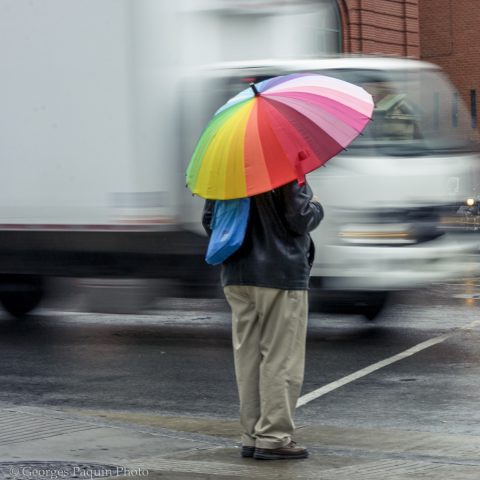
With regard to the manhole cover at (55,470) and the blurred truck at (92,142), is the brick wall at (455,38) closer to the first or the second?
the blurred truck at (92,142)

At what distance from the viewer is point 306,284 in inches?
278

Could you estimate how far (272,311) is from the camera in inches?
273

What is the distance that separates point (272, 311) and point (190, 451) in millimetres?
921

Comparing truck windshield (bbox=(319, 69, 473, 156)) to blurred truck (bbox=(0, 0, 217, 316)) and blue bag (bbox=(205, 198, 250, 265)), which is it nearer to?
blurred truck (bbox=(0, 0, 217, 316))

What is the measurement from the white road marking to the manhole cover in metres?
2.61

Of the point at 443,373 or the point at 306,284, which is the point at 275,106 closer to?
the point at 306,284

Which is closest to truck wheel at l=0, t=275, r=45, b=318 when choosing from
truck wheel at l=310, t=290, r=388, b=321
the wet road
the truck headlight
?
the wet road

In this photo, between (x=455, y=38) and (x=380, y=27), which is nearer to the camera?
(x=380, y=27)

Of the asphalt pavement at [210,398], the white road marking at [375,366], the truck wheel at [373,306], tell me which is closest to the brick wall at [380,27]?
the asphalt pavement at [210,398]

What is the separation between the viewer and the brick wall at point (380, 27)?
29766 mm

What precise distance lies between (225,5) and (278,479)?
282 inches

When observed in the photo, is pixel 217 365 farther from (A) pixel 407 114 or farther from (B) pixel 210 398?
(A) pixel 407 114

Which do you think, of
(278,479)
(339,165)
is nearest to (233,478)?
(278,479)

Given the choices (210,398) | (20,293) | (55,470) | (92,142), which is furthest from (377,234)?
(55,470)
